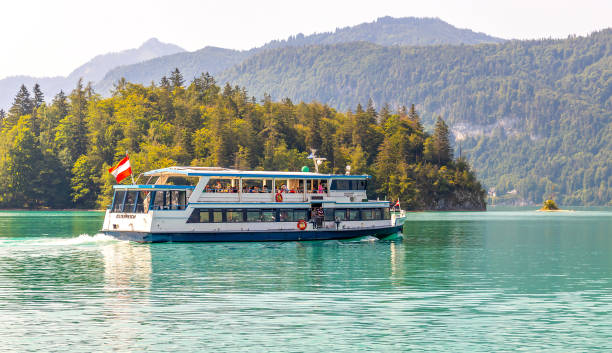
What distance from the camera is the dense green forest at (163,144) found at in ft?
518

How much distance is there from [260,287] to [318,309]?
643 centimetres

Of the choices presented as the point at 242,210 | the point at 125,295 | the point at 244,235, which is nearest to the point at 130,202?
the point at 242,210

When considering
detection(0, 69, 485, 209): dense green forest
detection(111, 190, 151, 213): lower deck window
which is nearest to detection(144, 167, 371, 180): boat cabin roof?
detection(111, 190, 151, 213): lower deck window

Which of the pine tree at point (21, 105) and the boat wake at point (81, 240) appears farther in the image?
the pine tree at point (21, 105)

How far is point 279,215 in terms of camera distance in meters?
61.8

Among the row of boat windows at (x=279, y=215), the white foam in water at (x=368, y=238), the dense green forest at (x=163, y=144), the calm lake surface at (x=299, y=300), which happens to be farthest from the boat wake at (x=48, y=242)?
the dense green forest at (x=163, y=144)

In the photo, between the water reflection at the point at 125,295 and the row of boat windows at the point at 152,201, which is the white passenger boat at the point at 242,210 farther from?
the water reflection at the point at 125,295

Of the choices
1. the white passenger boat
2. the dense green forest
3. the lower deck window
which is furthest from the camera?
the dense green forest

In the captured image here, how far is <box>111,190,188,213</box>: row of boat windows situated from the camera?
58.3m

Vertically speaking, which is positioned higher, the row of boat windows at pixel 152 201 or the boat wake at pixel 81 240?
the row of boat windows at pixel 152 201

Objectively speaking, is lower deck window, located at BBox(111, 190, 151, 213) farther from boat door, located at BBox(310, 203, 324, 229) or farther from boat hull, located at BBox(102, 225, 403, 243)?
boat door, located at BBox(310, 203, 324, 229)

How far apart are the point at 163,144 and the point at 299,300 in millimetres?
131063

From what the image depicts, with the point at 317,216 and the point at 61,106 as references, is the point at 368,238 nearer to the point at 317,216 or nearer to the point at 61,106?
the point at 317,216

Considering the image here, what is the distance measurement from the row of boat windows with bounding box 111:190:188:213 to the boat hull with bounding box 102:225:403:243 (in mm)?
1977
